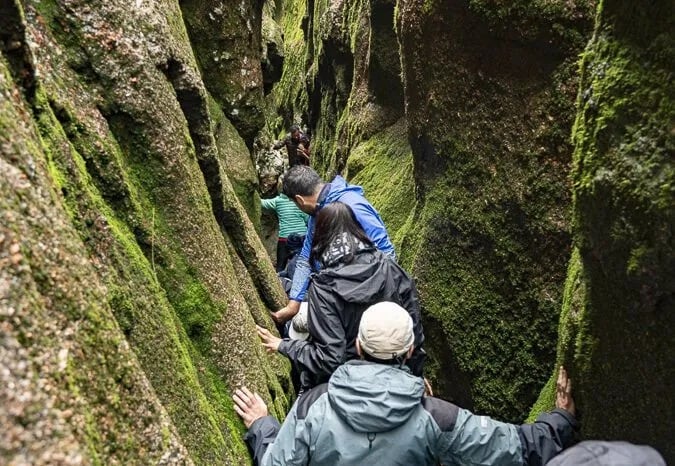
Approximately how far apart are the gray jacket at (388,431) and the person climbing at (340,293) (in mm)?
789

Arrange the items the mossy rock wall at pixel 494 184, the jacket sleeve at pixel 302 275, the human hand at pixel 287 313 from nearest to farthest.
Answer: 1. the mossy rock wall at pixel 494 184
2. the jacket sleeve at pixel 302 275
3. the human hand at pixel 287 313

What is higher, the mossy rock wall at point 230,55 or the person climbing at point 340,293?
the mossy rock wall at point 230,55

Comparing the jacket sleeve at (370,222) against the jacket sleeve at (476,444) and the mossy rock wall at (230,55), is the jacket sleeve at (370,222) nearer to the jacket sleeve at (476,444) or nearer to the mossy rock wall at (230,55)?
the jacket sleeve at (476,444)

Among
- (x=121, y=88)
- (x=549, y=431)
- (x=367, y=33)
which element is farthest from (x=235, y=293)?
(x=367, y=33)

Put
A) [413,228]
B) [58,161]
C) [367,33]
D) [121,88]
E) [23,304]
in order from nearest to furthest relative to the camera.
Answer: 1. [23,304]
2. [58,161]
3. [121,88]
4. [413,228]
5. [367,33]

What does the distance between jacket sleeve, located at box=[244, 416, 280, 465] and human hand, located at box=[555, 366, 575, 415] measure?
2.24 m

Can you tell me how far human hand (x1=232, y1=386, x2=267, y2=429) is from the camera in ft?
14.9

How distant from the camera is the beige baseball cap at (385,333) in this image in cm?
361

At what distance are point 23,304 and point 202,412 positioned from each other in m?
2.24

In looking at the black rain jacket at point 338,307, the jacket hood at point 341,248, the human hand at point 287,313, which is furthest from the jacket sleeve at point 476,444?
the human hand at point 287,313

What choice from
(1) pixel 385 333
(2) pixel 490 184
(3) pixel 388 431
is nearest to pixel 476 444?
(3) pixel 388 431

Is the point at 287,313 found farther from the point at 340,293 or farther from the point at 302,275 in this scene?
the point at 340,293

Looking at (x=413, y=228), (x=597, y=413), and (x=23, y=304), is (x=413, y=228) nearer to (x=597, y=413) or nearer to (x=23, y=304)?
(x=597, y=413)

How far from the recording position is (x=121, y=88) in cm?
450
